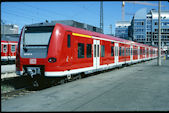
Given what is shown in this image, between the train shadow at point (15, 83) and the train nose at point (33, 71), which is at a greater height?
the train nose at point (33, 71)

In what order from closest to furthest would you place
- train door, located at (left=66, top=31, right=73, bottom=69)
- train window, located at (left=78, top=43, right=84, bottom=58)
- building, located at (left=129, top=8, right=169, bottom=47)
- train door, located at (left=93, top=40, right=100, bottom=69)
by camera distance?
train door, located at (left=66, top=31, right=73, bottom=69)
train window, located at (left=78, top=43, right=84, bottom=58)
train door, located at (left=93, top=40, right=100, bottom=69)
building, located at (left=129, top=8, right=169, bottom=47)

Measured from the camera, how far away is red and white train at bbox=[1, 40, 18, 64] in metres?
25.8

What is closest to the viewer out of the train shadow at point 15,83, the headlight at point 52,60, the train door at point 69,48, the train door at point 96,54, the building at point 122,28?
the headlight at point 52,60

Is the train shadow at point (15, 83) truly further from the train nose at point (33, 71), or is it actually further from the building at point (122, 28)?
the building at point (122, 28)

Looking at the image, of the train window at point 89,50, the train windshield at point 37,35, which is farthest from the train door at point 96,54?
the train windshield at point 37,35

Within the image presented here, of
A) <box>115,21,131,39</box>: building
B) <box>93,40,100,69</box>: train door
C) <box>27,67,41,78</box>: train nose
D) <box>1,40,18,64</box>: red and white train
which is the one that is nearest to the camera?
<box>27,67,41,78</box>: train nose

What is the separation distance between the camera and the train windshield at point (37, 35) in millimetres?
9484

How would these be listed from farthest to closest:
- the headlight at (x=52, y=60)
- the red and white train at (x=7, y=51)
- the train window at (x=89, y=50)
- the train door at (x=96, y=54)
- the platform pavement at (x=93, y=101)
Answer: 1. the red and white train at (x=7, y=51)
2. the train door at (x=96, y=54)
3. the train window at (x=89, y=50)
4. the headlight at (x=52, y=60)
5. the platform pavement at (x=93, y=101)

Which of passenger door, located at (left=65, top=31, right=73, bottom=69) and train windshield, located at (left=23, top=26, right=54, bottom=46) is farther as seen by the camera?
passenger door, located at (left=65, top=31, right=73, bottom=69)

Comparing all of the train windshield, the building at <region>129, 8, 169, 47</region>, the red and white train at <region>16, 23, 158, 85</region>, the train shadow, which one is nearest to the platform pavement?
the red and white train at <region>16, 23, 158, 85</region>

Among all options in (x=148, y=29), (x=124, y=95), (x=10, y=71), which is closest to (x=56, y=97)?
(x=124, y=95)

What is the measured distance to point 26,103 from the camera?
260 inches

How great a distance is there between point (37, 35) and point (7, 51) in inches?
723

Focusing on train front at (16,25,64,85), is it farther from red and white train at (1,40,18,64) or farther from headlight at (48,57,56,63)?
red and white train at (1,40,18,64)
